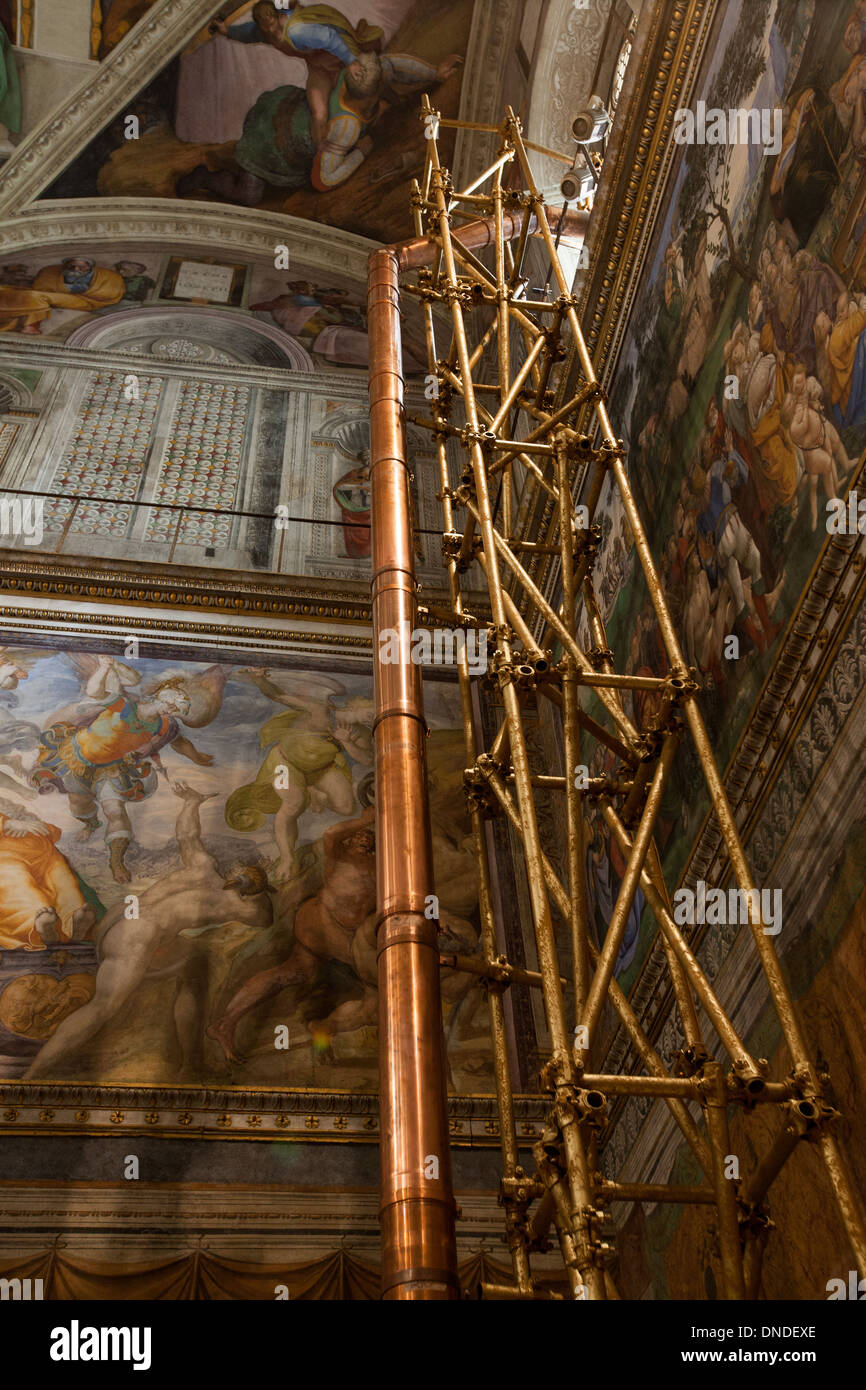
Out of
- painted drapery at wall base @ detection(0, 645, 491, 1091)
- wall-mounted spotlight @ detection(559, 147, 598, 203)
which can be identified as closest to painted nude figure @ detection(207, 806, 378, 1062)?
painted drapery at wall base @ detection(0, 645, 491, 1091)

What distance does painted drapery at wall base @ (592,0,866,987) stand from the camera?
17.8 ft

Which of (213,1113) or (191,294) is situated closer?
(213,1113)

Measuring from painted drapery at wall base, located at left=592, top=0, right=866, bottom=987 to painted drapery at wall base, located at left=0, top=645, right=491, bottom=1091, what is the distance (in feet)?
6.71

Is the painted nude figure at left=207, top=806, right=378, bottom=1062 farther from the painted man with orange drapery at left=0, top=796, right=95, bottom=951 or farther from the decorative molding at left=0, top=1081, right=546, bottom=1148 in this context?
the painted man with orange drapery at left=0, top=796, right=95, bottom=951

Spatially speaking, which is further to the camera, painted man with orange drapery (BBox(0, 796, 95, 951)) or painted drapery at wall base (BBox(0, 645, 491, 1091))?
painted man with orange drapery (BBox(0, 796, 95, 951))

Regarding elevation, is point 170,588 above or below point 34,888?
above

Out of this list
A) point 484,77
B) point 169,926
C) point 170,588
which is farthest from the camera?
point 484,77

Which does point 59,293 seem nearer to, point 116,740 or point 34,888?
point 116,740

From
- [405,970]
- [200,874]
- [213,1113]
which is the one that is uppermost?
[200,874]

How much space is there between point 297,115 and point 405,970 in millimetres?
11982

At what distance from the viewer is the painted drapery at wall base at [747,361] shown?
17.8 feet

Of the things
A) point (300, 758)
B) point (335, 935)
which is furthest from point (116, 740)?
point (335, 935)

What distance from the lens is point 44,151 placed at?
45.8 ft

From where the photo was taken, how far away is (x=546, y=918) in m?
4.33
